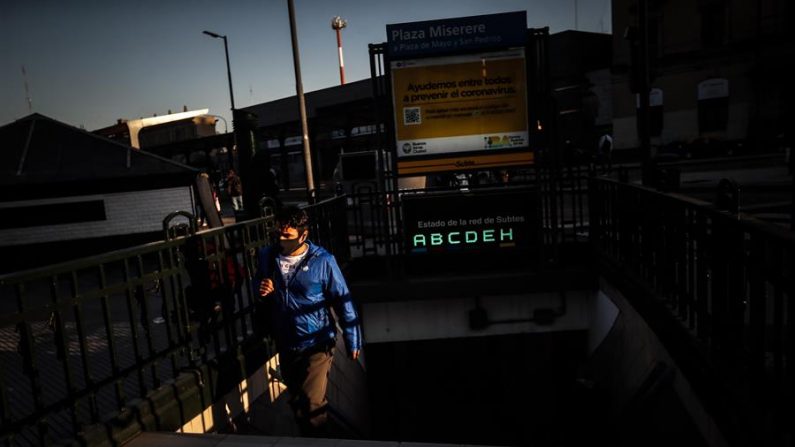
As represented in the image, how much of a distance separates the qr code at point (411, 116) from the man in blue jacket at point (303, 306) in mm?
3425

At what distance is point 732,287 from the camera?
10.3 ft

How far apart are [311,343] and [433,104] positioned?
13.4ft

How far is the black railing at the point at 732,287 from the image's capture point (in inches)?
104

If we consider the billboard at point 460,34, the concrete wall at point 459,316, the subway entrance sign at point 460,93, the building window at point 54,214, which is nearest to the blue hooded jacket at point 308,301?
the subway entrance sign at point 460,93

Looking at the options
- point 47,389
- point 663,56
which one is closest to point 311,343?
point 47,389

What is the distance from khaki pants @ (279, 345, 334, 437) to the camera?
4.06 metres

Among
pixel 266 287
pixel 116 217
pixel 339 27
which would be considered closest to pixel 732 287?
pixel 266 287

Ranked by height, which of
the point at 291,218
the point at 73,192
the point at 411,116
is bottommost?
the point at 291,218

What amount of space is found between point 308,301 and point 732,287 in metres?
2.88

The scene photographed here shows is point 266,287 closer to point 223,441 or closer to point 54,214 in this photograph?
point 223,441

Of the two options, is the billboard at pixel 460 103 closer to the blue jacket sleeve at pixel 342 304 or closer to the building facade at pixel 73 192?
the blue jacket sleeve at pixel 342 304

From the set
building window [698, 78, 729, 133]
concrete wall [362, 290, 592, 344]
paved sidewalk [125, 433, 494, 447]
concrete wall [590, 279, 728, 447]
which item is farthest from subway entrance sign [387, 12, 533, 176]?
building window [698, 78, 729, 133]

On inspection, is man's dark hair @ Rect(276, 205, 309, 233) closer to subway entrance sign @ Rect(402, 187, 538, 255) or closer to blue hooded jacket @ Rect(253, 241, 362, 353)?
blue hooded jacket @ Rect(253, 241, 362, 353)

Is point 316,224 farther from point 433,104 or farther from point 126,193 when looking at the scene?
point 126,193
